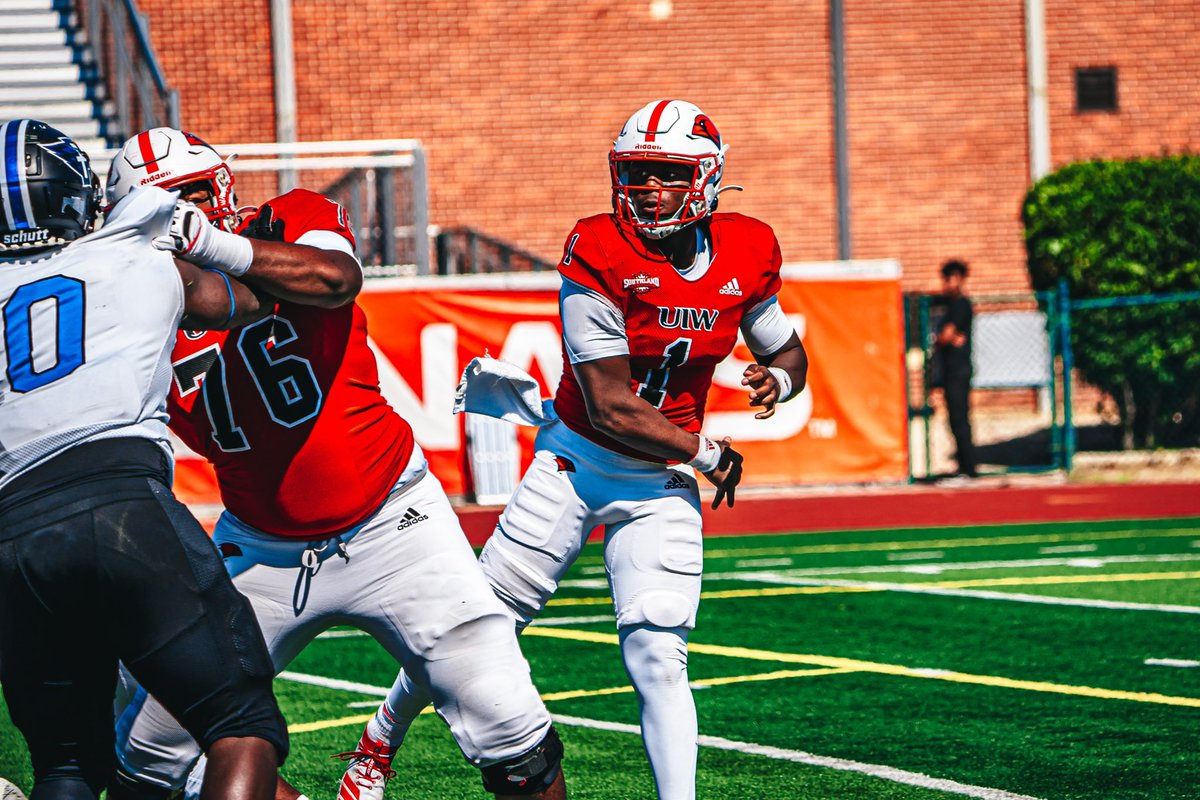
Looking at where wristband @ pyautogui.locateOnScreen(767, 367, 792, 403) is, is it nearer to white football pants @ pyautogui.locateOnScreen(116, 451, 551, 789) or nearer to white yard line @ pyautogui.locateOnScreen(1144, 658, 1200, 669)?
white football pants @ pyautogui.locateOnScreen(116, 451, 551, 789)

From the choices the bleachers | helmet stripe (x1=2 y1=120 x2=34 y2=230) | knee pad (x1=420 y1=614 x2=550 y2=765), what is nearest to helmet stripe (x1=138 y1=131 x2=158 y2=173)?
helmet stripe (x1=2 y1=120 x2=34 y2=230)

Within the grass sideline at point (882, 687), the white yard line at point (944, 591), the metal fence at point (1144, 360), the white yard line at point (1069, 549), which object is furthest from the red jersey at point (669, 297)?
the metal fence at point (1144, 360)

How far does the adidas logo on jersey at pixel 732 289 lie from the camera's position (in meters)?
4.88

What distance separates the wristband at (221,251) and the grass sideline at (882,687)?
7.38 feet

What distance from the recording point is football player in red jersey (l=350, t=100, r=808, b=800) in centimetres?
469

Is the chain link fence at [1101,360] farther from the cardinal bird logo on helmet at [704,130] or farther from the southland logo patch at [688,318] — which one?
the southland logo patch at [688,318]

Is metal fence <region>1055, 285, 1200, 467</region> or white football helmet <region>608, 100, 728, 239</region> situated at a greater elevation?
white football helmet <region>608, 100, 728, 239</region>

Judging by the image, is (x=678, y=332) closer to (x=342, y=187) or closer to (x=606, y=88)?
(x=342, y=187)

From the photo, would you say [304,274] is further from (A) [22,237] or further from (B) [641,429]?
(B) [641,429]

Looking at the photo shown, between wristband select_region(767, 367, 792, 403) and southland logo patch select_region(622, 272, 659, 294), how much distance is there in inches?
22.7

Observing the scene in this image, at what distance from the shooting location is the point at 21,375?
11.4 ft

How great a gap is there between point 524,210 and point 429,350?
25.5 ft

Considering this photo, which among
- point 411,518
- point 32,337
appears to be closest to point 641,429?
point 411,518

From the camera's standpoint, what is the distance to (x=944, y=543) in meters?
12.2
